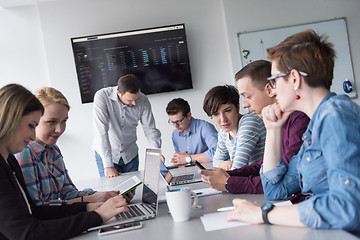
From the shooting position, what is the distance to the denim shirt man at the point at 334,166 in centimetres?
95

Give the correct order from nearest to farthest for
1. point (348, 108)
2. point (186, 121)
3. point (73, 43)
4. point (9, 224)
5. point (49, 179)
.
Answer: point (348, 108) → point (9, 224) → point (49, 179) → point (186, 121) → point (73, 43)

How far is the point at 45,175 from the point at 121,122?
2.06m

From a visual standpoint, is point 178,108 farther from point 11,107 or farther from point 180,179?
point 11,107

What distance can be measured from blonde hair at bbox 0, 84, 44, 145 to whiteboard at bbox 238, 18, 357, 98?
3.69 m

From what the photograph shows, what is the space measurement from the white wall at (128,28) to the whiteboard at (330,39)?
0.24ft

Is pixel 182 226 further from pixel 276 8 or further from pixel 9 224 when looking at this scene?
pixel 276 8

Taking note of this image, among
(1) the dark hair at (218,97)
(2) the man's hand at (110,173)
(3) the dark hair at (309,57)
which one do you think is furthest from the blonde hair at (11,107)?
(2) the man's hand at (110,173)

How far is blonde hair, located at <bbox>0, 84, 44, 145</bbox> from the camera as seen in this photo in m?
1.32

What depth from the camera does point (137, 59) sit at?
4723 millimetres

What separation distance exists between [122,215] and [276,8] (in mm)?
4035

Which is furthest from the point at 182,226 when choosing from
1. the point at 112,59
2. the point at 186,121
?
the point at 112,59

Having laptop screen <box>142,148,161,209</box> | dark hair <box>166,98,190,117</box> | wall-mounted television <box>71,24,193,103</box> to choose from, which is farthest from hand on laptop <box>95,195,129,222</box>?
wall-mounted television <box>71,24,193,103</box>

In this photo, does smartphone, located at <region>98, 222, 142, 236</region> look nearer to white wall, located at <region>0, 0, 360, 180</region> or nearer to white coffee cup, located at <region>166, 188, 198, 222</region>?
white coffee cup, located at <region>166, 188, 198, 222</region>

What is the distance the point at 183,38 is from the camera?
15.6 feet
